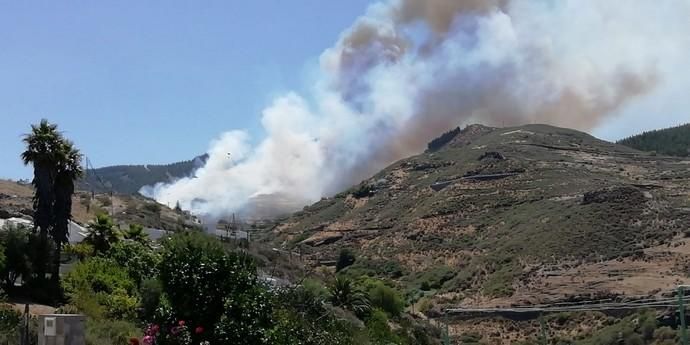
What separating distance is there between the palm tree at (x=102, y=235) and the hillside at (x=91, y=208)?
18053 millimetres

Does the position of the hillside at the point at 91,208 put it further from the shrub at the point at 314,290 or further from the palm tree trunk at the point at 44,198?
the shrub at the point at 314,290

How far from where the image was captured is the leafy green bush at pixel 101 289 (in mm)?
33938

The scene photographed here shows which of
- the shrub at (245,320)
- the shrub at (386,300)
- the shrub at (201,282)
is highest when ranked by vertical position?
the shrub at (201,282)

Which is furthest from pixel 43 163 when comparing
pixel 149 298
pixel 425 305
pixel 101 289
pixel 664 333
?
pixel 425 305

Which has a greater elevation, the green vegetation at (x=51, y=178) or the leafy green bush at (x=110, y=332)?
the green vegetation at (x=51, y=178)

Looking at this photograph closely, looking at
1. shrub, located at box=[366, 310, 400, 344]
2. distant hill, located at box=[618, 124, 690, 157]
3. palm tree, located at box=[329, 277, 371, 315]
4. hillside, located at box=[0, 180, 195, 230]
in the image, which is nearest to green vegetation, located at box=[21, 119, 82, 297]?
shrub, located at box=[366, 310, 400, 344]

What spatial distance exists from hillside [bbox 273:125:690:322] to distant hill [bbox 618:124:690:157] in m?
7.77

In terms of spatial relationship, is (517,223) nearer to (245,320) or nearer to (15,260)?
(15,260)

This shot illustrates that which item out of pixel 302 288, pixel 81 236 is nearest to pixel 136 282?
pixel 302 288

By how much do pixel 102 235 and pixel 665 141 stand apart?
400ft

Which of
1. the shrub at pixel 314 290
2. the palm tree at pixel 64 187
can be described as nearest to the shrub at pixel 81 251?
the palm tree at pixel 64 187

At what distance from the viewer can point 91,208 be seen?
85.5 m

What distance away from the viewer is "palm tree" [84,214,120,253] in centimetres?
4472

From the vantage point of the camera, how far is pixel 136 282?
40.7 metres
